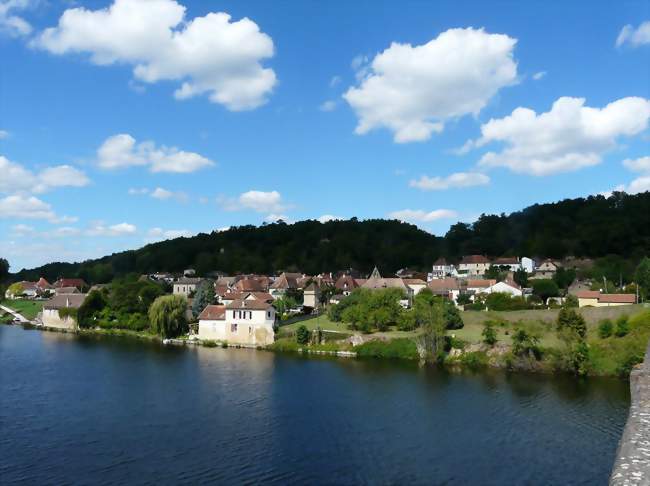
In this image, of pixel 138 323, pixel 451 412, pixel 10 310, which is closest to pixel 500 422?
pixel 451 412

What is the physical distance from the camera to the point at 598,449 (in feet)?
64.3

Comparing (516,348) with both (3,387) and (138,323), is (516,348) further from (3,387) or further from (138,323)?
(138,323)

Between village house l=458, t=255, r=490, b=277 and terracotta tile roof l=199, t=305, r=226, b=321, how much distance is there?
51714 mm

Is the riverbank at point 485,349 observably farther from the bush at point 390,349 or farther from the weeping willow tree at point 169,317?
the weeping willow tree at point 169,317

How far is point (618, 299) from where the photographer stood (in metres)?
45.9

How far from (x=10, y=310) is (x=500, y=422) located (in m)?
76.9

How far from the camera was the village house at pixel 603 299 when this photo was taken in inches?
1784

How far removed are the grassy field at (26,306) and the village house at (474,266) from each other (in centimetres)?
6533

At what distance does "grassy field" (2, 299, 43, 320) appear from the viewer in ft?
238

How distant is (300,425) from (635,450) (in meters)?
16.2

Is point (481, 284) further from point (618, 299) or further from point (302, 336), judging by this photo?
point (302, 336)

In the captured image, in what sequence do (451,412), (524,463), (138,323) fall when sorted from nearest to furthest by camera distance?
(524,463), (451,412), (138,323)

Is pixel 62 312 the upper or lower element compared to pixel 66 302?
lower

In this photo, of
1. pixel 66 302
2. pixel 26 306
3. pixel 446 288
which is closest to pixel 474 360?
A: pixel 446 288
